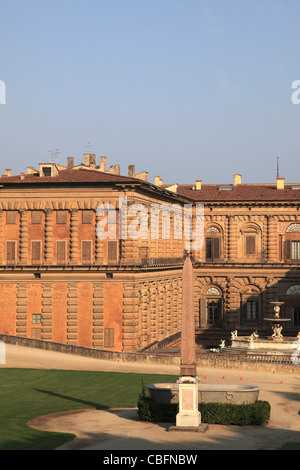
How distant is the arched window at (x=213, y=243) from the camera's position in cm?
8244

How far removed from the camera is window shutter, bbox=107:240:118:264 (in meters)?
59.2

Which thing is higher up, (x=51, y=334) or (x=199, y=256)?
(x=199, y=256)

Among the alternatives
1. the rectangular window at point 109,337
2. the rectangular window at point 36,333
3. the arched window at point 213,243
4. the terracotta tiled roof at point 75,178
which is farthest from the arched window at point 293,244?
the rectangular window at point 36,333

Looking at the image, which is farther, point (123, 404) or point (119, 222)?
point (119, 222)

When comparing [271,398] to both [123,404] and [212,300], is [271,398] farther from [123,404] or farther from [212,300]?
[212,300]

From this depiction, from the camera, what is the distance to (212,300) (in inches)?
3243

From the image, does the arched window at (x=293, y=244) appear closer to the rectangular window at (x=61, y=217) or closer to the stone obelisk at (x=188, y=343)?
the rectangular window at (x=61, y=217)

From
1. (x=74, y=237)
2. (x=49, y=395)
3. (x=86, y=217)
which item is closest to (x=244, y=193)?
(x=86, y=217)

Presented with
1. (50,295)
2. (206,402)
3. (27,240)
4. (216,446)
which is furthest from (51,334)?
(216,446)

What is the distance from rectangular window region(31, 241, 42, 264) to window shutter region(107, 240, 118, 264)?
18.6 feet

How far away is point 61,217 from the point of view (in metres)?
60.4

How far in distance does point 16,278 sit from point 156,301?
12926 millimetres

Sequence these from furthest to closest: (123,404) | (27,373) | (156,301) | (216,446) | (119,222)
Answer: (156,301) < (119,222) < (27,373) < (123,404) < (216,446)

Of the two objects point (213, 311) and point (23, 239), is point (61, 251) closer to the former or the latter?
point (23, 239)
